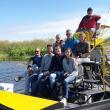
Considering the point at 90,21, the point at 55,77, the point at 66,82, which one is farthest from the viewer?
the point at 90,21

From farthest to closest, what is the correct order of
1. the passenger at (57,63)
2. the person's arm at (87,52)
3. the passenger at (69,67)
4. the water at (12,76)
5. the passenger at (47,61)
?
the water at (12,76) → the person's arm at (87,52) → the passenger at (47,61) → the passenger at (57,63) → the passenger at (69,67)

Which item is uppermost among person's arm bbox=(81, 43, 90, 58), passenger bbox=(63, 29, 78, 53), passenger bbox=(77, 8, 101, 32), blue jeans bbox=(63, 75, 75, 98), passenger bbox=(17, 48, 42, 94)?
passenger bbox=(77, 8, 101, 32)

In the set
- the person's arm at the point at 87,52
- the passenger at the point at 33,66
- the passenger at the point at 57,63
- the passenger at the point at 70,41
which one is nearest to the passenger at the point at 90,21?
the passenger at the point at 70,41

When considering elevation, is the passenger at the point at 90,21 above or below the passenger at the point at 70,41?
above

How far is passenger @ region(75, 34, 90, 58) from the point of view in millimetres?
10609

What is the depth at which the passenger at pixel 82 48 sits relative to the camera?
34.8 ft

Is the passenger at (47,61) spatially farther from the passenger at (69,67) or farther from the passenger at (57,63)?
the passenger at (69,67)

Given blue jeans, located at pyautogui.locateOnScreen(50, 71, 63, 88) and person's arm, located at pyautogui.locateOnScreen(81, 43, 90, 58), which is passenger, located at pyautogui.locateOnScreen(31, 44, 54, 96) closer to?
blue jeans, located at pyautogui.locateOnScreen(50, 71, 63, 88)

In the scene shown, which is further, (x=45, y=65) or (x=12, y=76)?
Answer: (x=12, y=76)

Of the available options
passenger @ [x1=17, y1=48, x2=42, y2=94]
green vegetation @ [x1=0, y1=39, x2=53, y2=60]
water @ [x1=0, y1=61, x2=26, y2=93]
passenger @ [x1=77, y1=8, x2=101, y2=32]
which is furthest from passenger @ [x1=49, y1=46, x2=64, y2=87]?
green vegetation @ [x1=0, y1=39, x2=53, y2=60]

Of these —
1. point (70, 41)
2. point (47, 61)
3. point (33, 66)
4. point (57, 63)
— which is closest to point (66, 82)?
point (57, 63)

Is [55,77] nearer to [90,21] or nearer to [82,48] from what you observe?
[82,48]

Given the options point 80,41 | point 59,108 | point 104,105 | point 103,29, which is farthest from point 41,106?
point 103,29

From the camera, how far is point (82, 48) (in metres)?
10.7
